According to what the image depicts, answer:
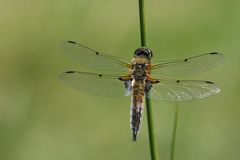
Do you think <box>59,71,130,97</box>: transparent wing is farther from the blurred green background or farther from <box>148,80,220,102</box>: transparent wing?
the blurred green background

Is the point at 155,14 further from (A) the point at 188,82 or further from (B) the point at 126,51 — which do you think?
(A) the point at 188,82

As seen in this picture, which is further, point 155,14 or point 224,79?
point 155,14

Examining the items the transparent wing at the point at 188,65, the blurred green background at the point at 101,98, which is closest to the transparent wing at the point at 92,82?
the transparent wing at the point at 188,65

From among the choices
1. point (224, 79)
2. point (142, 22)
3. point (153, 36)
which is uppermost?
point (153, 36)

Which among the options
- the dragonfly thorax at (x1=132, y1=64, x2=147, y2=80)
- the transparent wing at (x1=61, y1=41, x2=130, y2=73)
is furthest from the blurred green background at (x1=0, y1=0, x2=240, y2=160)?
the dragonfly thorax at (x1=132, y1=64, x2=147, y2=80)

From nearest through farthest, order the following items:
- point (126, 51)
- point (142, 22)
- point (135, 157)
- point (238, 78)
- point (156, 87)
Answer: point (142, 22) → point (156, 87) → point (135, 157) → point (238, 78) → point (126, 51)

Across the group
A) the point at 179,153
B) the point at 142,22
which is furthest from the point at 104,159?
the point at 142,22

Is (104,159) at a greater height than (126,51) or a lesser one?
lesser
